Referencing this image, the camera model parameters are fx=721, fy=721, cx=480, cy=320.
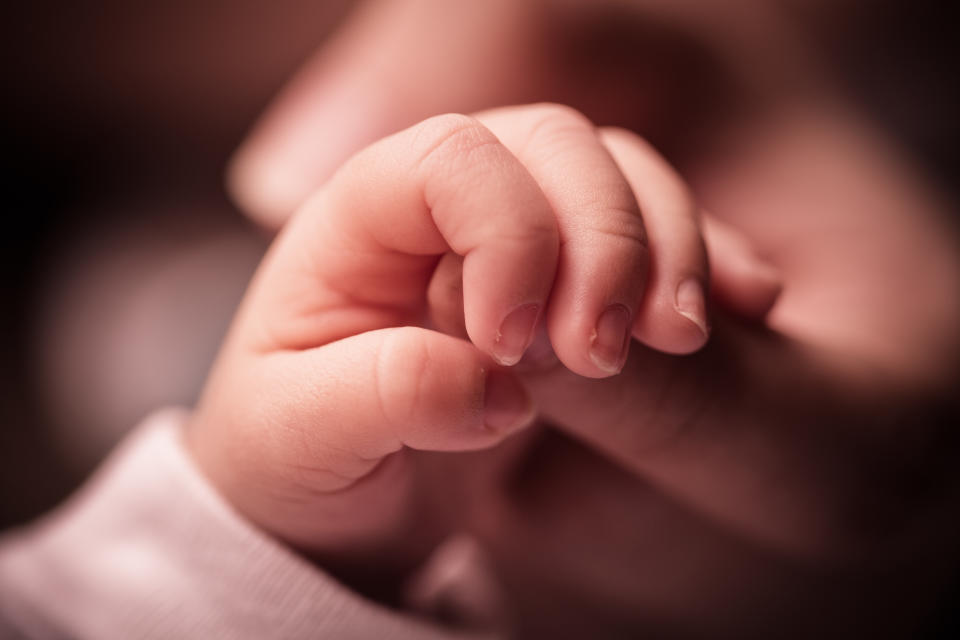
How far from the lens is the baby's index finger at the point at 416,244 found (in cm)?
30

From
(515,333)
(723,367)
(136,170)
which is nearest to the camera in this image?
(515,333)

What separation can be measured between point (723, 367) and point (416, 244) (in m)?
0.20

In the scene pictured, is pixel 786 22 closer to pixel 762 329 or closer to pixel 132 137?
pixel 762 329

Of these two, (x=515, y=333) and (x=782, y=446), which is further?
(x=782, y=446)

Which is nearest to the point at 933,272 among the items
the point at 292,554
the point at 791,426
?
the point at 791,426

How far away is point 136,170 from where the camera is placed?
1.03 metres

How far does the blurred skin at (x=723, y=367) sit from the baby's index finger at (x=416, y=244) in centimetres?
5

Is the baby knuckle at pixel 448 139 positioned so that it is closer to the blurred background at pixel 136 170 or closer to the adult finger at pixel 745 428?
the adult finger at pixel 745 428

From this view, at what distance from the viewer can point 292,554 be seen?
1.51ft

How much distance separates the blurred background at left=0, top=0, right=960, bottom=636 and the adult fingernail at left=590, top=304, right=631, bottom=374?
58 cm

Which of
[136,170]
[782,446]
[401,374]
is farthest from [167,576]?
[136,170]

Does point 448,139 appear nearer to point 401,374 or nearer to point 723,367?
point 401,374

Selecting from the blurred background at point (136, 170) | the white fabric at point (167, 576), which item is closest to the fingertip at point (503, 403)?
the white fabric at point (167, 576)

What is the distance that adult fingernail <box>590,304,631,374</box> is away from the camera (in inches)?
12.1
